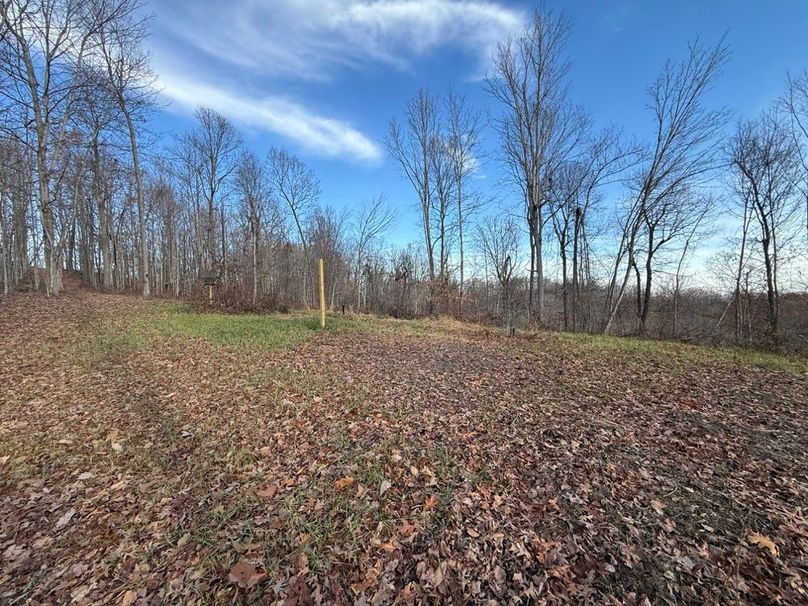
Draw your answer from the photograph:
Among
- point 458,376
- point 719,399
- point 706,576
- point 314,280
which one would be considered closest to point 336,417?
point 458,376

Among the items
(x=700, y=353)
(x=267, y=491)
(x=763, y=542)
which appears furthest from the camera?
(x=700, y=353)

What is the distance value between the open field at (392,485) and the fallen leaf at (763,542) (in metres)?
0.01

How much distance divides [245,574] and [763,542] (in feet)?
12.2

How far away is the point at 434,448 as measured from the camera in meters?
3.93

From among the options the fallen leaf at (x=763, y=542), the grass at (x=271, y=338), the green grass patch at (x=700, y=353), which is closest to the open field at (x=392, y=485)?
the fallen leaf at (x=763, y=542)

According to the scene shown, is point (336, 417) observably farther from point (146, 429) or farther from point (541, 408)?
point (541, 408)

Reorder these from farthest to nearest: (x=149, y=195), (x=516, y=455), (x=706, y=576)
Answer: (x=149, y=195)
(x=516, y=455)
(x=706, y=576)

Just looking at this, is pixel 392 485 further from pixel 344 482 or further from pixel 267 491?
pixel 267 491

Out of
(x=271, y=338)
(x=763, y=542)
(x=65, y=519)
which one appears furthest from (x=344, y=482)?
(x=271, y=338)

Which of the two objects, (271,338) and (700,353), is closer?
(700,353)

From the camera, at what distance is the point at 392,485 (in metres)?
3.26

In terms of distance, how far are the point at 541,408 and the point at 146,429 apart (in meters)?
5.35

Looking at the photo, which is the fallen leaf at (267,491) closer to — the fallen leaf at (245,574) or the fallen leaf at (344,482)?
the fallen leaf at (344,482)

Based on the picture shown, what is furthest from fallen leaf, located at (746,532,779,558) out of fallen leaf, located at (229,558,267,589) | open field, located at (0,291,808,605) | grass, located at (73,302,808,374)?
grass, located at (73,302,808,374)
